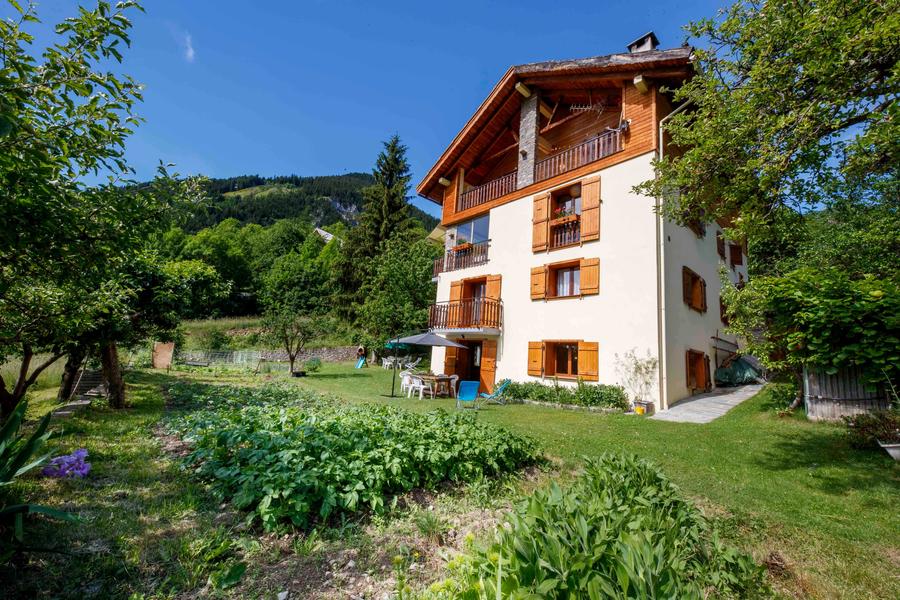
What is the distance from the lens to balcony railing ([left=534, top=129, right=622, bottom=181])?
12.3 metres

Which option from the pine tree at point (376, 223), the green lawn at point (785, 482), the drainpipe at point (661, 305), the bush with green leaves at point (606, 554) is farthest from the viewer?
the pine tree at point (376, 223)

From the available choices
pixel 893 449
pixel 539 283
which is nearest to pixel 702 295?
pixel 539 283

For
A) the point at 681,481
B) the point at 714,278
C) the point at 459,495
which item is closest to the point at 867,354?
the point at 681,481

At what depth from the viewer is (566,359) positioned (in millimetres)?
12477

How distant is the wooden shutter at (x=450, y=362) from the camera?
51.8ft

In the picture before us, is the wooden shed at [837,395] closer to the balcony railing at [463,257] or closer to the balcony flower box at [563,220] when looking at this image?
the balcony flower box at [563,220]

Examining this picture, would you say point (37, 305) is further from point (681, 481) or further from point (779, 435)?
point (779, 435)

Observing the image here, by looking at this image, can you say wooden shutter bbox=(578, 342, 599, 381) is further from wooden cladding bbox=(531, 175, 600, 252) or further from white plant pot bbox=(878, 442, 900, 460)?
white plant pot bbox=(878, 442, 900, 460)

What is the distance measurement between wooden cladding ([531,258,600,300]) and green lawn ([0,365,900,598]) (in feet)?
18.3

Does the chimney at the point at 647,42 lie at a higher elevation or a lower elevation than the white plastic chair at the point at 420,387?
higher

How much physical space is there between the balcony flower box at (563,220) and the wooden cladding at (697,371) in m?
5.40

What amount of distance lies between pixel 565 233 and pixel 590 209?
4.04ft

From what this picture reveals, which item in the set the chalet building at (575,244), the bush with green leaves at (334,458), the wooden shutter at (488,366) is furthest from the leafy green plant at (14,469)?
the wooden shutter at (488,366)

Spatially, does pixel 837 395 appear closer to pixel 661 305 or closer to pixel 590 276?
pixel 661 305
